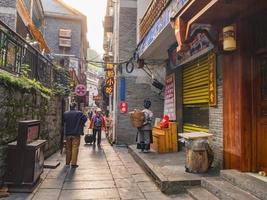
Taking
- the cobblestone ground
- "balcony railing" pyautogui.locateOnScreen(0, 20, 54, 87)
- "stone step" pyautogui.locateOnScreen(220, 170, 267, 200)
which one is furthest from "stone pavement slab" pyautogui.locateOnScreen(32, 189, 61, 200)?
"stone step" pyautogui.locateOnScreen(220, 170, 267, 200)

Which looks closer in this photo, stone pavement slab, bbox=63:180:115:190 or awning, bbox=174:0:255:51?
awning, bbox=174:0:255:51

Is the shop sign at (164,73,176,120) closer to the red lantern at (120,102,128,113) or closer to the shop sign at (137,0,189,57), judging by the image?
the shop sign at (137,0,189,57)

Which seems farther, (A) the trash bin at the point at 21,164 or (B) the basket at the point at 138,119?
(B) the basket at the point at 138,119

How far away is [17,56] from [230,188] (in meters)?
6.13

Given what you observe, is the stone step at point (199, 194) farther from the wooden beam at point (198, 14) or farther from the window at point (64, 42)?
the window at point (64, 42)

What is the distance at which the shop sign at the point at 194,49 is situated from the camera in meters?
7.35

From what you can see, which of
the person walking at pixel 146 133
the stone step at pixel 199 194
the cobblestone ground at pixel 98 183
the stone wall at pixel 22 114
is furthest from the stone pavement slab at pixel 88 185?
the person walking at pixel 146 133

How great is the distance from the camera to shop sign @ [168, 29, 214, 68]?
7.35 m

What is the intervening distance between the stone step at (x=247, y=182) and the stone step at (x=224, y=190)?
0.25 ft

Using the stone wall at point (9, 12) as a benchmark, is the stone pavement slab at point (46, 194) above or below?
below

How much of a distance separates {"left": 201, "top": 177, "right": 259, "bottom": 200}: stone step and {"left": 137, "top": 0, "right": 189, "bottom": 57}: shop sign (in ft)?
11.8

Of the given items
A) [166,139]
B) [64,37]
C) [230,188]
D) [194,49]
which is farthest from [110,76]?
[64,37]

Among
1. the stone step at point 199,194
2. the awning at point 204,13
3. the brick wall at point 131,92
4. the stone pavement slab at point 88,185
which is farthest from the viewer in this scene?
the brick wall at point 131,92

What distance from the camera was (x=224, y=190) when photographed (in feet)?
18.5
